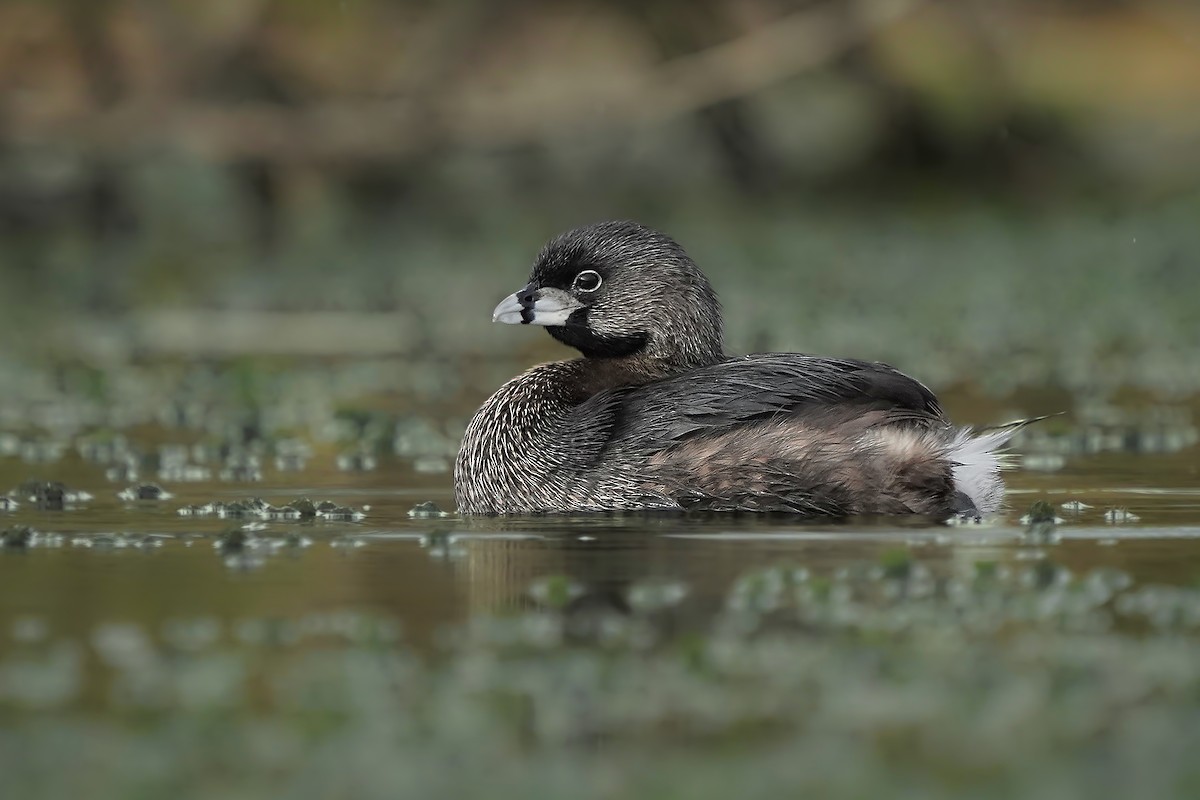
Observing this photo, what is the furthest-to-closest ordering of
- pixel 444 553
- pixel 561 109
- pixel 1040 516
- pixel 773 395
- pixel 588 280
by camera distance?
pixel 561 109 < pixel 588 280 < pixel 773 395 < pixel 1040 516 < pixel 444 553

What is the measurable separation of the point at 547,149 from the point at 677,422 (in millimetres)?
17552

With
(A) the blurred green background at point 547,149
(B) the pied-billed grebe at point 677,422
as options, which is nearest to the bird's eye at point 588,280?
(B) the pied-billed grebe at point 677,422

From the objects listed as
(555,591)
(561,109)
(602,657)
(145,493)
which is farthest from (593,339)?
(561,109)

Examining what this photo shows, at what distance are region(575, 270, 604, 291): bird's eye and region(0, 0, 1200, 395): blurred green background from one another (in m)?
9.65

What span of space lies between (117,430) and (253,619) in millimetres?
5749

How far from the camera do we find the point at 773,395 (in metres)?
9.54

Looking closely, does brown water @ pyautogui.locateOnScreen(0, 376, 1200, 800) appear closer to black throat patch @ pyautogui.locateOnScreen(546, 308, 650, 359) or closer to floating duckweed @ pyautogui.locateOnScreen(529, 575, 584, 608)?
floating duckweed @ pyautogui.locateOnScreen(529, 575, 584, 608)

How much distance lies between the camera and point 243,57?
2534cm

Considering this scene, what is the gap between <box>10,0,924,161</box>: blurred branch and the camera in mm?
25312

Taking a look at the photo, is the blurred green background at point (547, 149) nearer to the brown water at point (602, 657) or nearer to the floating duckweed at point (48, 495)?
the floating duckweed at point (48, 495)

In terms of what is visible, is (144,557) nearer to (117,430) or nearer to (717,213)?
(117,430)

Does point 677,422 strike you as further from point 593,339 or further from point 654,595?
point 654,595

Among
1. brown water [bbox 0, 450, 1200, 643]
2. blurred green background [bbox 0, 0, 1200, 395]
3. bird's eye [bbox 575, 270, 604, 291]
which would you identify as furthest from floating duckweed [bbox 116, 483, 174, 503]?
blurred green background [bbox 0, 0, 1200, 395]

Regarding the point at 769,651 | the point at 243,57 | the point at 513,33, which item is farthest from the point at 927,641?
the point at 513,33
